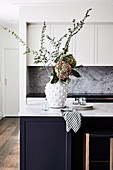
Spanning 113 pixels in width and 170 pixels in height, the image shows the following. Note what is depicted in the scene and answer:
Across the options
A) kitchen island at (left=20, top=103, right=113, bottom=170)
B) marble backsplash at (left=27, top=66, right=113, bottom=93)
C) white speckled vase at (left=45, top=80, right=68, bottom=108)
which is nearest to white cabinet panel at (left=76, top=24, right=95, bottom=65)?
marble backsplash at (left=27, top=66, right=113, bottom=93)

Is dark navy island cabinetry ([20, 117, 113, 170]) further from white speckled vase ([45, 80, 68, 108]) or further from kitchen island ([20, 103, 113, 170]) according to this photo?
white speckled vase ([45, 80, 68, 108])

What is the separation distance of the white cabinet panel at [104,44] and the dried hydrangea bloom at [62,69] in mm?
2543

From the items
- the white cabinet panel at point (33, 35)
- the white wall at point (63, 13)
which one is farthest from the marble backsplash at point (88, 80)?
the white wall at point (63, 13)

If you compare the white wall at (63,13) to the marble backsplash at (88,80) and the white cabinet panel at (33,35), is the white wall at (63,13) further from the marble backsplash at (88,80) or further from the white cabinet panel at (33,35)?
the marble backsplash at (88,80)

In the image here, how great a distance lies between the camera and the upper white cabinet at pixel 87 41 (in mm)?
4973

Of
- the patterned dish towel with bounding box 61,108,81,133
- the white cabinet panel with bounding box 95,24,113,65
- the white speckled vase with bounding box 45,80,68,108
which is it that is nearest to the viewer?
the patterned dish towel with bounding box 61,108,81,133

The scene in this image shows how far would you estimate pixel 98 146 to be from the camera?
2623mm

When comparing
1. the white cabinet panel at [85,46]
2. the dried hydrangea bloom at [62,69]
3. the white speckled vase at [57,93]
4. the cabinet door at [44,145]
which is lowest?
the cabinet door at [44,145]

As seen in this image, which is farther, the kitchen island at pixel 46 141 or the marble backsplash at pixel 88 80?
the marble backsplash at pixel 88 80

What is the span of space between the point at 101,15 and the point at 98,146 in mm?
3011

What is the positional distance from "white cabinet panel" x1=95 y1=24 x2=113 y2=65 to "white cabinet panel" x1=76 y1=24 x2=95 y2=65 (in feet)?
0.33

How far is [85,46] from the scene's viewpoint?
499 cm

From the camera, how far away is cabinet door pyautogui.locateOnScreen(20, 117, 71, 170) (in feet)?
7.95

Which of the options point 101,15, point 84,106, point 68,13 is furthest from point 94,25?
point 84,106
